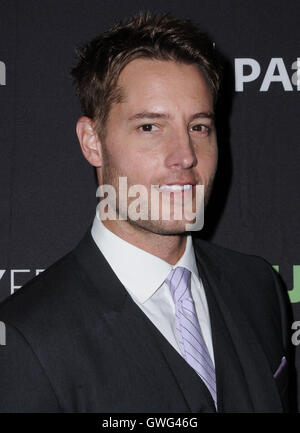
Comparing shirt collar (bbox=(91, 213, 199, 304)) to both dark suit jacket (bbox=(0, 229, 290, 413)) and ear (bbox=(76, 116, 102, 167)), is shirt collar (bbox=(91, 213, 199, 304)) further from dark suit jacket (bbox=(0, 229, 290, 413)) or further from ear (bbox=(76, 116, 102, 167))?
ear (bbox=(76, 116, 102, 167))

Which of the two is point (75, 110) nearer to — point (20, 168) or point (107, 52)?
point (20, 168)

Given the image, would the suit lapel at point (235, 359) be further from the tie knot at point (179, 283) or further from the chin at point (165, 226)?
the chin at point (165, 226)

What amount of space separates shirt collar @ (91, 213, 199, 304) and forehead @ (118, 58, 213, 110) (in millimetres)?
324

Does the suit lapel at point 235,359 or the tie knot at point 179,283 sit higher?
the tie knot at point 179,283

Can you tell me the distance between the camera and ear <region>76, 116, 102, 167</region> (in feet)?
4.26

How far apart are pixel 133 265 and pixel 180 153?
28 centimetres

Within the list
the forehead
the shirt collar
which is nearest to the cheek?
the forehead

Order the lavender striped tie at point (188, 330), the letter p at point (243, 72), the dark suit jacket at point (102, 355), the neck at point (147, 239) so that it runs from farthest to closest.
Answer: the letter p at point (243, 72), the neck at point (147, 239), the lavender striped tie at point (188, 330), the dark suit jacket at point (102, 355)

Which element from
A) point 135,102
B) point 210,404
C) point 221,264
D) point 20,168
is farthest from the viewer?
point 20,168

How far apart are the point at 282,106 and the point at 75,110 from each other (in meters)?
0.67

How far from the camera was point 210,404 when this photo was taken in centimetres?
108

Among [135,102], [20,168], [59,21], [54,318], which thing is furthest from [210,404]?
[59,21]

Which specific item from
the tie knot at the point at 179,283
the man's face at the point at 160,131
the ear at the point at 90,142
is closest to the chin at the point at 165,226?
the man's face at the point at 160,131

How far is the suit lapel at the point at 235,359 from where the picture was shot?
1157mm
